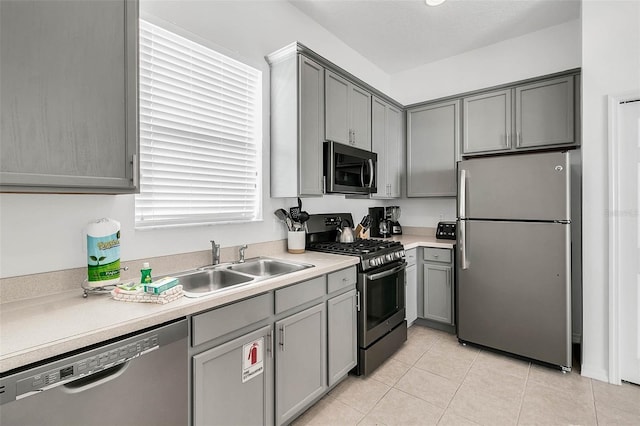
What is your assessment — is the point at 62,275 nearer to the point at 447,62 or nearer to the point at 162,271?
the point at 162,271

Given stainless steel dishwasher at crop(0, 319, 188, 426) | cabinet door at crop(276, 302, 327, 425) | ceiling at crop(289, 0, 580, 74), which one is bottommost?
cabinet door at crop(276, 302, 327, 425)

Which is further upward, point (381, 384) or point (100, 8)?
point (100, 8)

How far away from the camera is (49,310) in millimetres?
1212

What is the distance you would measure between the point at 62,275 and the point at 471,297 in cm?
301

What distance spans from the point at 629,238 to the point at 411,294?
5.75 feet

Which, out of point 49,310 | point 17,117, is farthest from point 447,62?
point 49,310

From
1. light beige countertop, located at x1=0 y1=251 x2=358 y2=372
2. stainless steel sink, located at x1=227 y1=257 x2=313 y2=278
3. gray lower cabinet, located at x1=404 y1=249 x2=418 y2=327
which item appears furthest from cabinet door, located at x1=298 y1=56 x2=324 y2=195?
gray lower cabinet, located at x1=404 y1=249 x2=418 y2=327

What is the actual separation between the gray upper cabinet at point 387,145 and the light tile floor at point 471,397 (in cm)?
176

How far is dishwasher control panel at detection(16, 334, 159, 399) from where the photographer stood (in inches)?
35.3

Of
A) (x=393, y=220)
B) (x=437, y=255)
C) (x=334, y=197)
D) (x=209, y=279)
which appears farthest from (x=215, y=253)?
(x=393, y=220)

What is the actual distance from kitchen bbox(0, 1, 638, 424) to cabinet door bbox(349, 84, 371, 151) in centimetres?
58

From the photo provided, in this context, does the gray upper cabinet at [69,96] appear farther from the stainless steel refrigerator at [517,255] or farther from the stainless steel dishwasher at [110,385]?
the stainless steel refrigerator at [517,255]

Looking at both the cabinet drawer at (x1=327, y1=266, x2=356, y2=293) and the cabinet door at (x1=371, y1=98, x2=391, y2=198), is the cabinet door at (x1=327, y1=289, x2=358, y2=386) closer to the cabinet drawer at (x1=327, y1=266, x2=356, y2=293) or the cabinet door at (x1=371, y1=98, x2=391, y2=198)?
the cabinet drawer at (x1=327, y1=266, x2=356, y2=293)

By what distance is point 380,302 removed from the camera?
2.52 m
